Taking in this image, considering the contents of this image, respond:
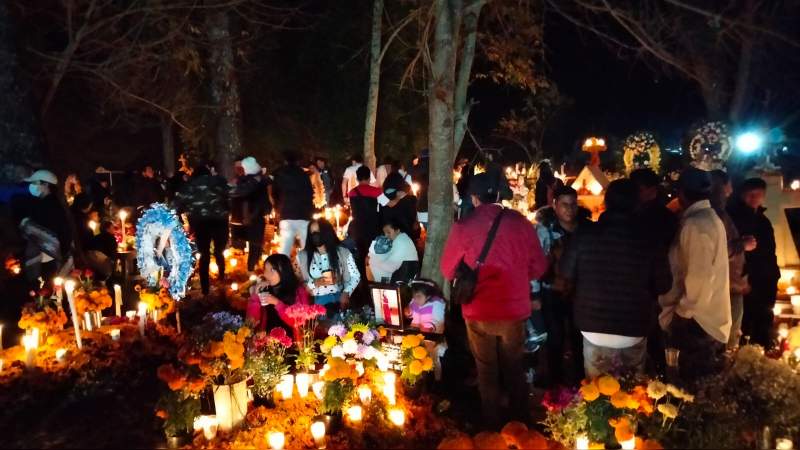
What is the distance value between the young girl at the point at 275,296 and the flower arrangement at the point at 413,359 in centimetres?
114

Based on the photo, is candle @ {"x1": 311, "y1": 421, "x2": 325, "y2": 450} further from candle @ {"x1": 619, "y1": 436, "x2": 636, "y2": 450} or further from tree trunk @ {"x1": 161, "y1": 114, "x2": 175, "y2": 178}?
tree trunk @ {"x1": 161, "y1": 114, "x2": 175, "y2": 178}

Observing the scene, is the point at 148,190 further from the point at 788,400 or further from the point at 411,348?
the point at 788,400

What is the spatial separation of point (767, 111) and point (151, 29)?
1783 cm

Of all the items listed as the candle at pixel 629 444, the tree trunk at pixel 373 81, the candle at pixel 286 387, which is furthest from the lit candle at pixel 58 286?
the tree trunk at pixel 373 81

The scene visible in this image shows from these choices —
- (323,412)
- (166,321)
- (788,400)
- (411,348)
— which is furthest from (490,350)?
(166,321)

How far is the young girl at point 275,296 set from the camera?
5969mm

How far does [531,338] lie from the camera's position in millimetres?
5938

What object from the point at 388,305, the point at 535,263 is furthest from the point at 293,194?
the point at 535,263

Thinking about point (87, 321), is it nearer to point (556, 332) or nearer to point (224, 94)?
point (556, 332)

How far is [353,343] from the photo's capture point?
Answer: 5.30 m

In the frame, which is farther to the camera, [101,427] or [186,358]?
[101,427]

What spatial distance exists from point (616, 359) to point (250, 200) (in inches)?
257

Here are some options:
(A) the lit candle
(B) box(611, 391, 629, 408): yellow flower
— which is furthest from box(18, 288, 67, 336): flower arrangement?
(B) box(611, 391, 629, 408): yellow flower

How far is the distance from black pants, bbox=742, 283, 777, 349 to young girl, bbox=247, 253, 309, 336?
4167mm
